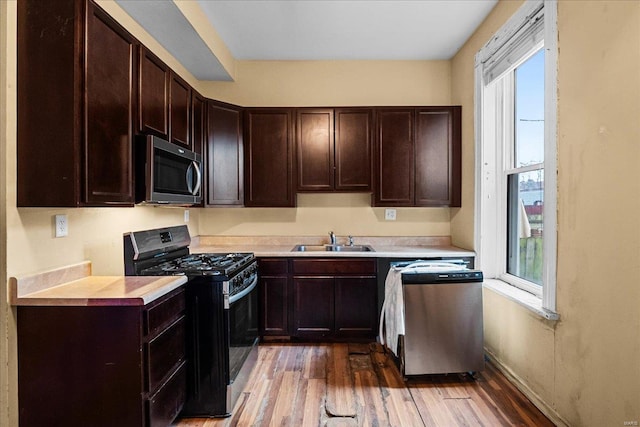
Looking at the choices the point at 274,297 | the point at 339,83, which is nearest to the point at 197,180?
the point at 274,297

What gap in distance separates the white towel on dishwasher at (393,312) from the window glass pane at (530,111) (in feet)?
4.18

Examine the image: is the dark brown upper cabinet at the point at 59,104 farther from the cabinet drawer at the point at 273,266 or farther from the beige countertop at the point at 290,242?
the beige countertop at the point at 290,242

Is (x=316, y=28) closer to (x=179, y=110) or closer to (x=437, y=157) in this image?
(x=179, y=110)

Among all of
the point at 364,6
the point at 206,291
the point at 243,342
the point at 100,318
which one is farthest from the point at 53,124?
the point at 364,6

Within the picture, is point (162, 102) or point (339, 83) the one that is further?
point (339, 83)

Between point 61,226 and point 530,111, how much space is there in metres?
3.05

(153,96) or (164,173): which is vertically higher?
(153,96)

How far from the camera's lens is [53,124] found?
147 centimetres

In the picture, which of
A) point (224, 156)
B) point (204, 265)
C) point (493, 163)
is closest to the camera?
point (204, 265)

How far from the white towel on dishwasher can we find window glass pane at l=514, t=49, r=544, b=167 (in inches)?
50.2

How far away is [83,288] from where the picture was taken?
5.54ft

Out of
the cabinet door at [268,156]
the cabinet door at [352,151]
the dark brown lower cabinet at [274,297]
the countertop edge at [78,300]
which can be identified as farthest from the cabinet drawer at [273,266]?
the countertop edge at [78,300]

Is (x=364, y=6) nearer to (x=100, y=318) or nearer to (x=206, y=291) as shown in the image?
(x=206, y=291)

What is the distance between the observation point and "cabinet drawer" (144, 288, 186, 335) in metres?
1.60
